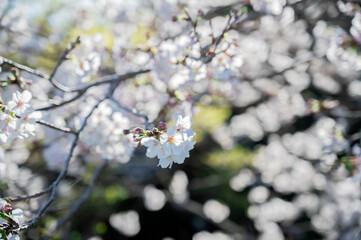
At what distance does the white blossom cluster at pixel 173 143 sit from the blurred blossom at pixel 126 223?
3195mm

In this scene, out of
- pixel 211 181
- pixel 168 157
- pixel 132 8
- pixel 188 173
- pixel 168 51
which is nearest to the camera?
pixel 168 157

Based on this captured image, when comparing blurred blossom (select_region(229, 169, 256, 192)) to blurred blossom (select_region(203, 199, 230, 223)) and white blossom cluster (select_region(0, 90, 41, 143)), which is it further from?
white blossom cluster (select_region(0, 90, 41, 143))

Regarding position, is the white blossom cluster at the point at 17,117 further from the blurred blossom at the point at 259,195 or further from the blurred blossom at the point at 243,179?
the blurred blossom at the point at 259,195

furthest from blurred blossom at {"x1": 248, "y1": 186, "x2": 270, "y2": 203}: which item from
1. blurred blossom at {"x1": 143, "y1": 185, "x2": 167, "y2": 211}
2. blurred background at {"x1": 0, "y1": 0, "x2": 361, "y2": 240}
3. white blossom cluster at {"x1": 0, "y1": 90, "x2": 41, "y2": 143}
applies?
white blossom cluster at {"x1": 0, "y1": 90, "x2": 41, "y2": 143}

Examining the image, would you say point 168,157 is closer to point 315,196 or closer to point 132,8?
point 132,8

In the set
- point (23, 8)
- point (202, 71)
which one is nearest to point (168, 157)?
point (202, 71)

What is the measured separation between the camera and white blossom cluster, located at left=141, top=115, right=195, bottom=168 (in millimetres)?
1518

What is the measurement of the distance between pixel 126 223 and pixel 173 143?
328 cm

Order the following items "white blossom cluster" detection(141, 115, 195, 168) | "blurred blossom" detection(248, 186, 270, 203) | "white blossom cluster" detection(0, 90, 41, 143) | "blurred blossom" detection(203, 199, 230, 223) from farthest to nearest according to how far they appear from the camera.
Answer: "blurred blossom" detection(248, 186, 270, 203) → "blurred blossom" detection(203, 199, 230, 223) → "white blossom cluster" detection(0, 90, 41, 143) → "white blossom cluster" detection(141, 115, 195, 168)

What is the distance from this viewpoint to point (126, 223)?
177 inches

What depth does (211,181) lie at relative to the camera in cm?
492

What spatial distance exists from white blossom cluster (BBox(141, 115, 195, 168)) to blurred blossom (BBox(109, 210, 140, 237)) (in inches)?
126

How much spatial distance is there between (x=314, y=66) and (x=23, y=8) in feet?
12.2

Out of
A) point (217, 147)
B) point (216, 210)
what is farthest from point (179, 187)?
point (217, 147)
